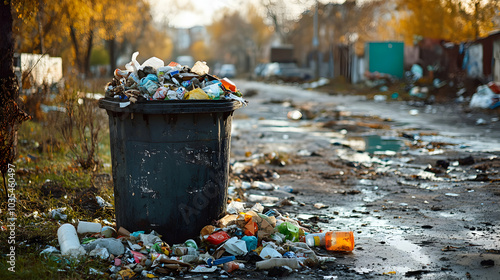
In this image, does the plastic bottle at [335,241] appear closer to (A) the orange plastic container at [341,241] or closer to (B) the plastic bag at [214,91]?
(A) the orange plastic container at [341,241]

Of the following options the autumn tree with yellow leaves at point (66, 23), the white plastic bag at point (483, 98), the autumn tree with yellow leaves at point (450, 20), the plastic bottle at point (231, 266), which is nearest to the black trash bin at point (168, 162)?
the plastic bottle at point (231, 266)

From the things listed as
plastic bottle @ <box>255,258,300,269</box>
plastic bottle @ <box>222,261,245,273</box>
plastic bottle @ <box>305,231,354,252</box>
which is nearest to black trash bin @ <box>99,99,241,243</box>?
plastic bottle @ <box>222,261,245,273</box>

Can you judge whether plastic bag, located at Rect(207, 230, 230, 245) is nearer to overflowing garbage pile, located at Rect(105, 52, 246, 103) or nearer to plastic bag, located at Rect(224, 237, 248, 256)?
plastic bag, located at Rect(224, 237, 248, 256)

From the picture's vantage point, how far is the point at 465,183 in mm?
6070

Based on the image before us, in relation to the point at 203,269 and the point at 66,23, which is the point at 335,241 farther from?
the point at 66,23

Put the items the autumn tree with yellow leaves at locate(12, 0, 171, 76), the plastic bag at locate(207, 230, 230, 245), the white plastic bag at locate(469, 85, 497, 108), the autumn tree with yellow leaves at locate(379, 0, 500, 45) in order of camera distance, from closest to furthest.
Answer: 1. the plastic bag at locate(207, 230, 230, 245)
2. the autumn tree with yellow leaves at locate(12, 0, 171, 76)
3. the white plastic bag at locate(469, 85, 497, 108)
4. the autumn tree with yellow leaves at locate(379, 0, 500, 45)

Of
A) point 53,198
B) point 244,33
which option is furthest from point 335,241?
point 244,33

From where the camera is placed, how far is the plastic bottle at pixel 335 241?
3.99 m

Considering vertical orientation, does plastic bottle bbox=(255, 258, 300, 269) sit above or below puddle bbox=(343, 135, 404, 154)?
below

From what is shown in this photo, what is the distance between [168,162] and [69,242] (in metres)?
0.92

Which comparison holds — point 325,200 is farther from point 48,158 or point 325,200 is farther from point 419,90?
point 419,90

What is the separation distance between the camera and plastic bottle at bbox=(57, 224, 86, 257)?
364 cm

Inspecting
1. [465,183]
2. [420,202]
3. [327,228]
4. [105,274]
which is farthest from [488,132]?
[105,274]

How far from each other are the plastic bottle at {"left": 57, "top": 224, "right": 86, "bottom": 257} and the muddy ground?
46.7 inches
